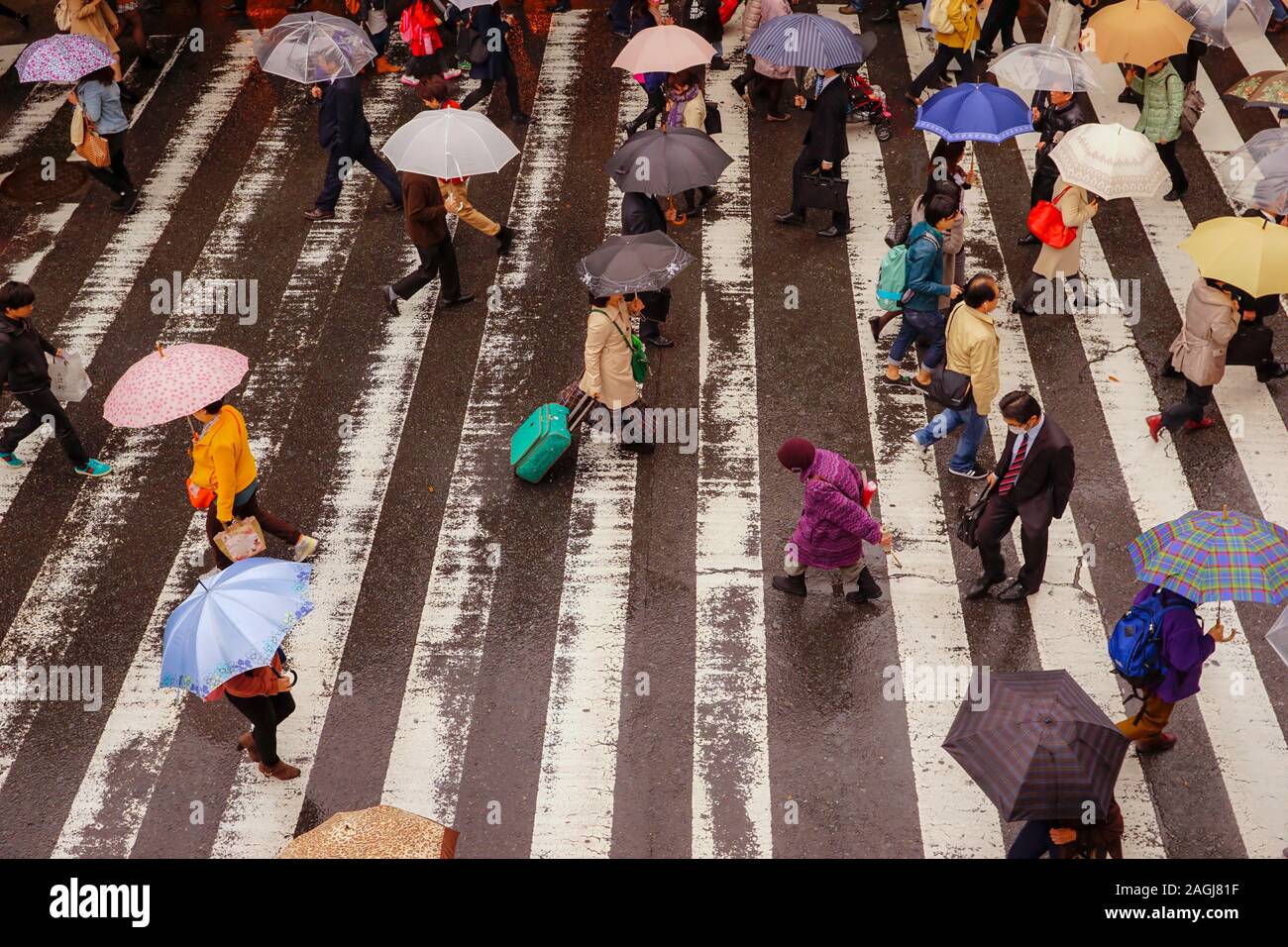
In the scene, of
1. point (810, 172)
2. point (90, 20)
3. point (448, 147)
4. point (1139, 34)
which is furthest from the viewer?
point (90, 20)

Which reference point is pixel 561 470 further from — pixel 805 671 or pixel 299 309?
pixel 299 309

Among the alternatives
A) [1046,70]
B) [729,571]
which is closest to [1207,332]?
[1046,70]

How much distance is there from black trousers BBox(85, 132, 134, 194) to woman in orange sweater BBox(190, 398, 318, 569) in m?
5.57

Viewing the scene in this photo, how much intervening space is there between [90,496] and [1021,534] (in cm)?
714

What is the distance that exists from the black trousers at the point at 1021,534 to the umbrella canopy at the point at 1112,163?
3317 mm

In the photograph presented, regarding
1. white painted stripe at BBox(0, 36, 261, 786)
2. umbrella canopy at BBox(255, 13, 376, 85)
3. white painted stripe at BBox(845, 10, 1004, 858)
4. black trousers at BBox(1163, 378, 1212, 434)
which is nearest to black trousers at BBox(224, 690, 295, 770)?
white painted stripe at BBox(0, 36, 261, 786)

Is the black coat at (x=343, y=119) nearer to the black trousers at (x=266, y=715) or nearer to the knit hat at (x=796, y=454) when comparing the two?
the black trousers at (x=266, y=715)

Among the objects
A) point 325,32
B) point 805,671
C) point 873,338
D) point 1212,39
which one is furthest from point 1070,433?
point 325,32

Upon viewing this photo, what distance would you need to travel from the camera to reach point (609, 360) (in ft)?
32.2

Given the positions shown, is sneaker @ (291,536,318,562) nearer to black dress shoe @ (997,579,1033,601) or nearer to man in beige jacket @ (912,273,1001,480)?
man in beige jacket @ (912,273,1001,480)

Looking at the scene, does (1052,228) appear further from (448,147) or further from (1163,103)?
(448,147)

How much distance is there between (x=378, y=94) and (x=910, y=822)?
10834 mm

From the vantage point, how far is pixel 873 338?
11484mm

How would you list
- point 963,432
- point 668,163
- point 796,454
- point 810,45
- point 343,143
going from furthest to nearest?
point 343,143
point 810,45
point 668,163
point 963,432
point 796,454
